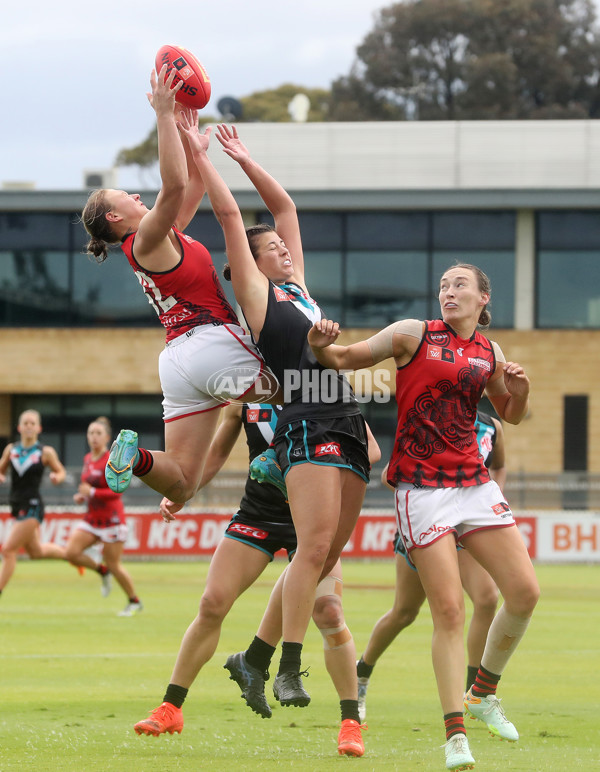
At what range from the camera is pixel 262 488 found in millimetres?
7473

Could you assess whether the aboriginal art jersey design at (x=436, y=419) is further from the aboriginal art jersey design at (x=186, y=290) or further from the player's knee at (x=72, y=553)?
the player's knee at (x=72, y=553)

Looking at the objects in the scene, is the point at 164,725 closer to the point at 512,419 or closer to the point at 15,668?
the point at 512,419

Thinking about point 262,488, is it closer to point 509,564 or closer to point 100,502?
point 509,564

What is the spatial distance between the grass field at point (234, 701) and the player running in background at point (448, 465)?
70 cm

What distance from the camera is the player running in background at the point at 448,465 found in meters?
6.24

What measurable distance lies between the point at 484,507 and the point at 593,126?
28.3m

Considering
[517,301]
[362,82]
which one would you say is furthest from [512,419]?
[362,82]

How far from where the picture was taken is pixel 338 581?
23.1 ft

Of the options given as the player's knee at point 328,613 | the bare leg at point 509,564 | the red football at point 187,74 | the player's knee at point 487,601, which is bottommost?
the player's knee at point 487,601

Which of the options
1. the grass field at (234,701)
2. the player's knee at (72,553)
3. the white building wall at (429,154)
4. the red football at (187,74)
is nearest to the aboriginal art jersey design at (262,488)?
the grass field at (234,701)

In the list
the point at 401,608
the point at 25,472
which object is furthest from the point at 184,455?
the point at 25,472

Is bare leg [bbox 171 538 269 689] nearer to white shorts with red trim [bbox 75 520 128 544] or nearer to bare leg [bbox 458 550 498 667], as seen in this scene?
bare leg [bbox 458 550 498 667]

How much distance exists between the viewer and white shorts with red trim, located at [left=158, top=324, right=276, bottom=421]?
6883mm

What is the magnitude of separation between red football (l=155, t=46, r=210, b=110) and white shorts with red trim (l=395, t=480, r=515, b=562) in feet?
7.92
